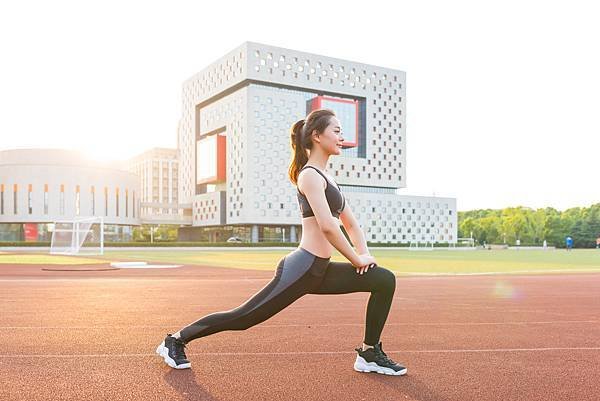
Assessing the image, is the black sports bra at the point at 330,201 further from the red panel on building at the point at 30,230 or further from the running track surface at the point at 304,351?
the red panel on building at the point at 30,230

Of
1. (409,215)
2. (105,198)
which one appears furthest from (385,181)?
(105,198)

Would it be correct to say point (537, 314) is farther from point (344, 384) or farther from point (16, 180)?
point (16, 180)

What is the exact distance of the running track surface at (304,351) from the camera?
15.4 feet

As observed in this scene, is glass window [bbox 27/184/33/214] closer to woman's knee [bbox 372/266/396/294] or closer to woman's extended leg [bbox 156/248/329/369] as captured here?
woman's extended leg [bbox 156/248/329/369]

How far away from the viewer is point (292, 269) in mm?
4898

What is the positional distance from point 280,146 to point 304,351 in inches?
3623

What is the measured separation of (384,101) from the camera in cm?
11206

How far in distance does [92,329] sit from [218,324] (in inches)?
140

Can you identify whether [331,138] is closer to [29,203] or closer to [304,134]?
[304,134]

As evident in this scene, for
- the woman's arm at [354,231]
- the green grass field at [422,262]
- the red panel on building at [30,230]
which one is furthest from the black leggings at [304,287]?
the red panel on building at [30,230]

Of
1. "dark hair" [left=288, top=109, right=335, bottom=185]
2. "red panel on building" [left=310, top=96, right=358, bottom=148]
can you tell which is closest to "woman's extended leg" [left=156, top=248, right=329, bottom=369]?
"dark hair" [left=288, top=109, right=335, bottom=185]

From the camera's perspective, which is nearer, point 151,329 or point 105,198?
point 151,329

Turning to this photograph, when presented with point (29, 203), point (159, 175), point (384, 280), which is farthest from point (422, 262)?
point (159, 175)

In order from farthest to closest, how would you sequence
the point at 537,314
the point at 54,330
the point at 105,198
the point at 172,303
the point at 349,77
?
1. the point at 349,77
2. the point at 105,198
3. the point at 172,303
4. the point at 537,314
5. the point at 54,330
